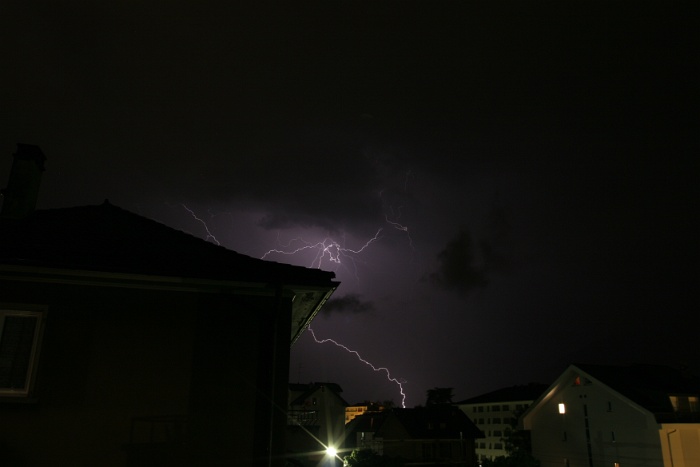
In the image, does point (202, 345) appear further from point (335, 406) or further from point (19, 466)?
point (335, 406)

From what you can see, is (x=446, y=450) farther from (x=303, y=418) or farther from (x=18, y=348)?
(x=18, y=348)

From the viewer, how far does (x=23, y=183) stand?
7.54 m

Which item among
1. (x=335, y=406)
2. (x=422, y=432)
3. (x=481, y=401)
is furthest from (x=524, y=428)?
(x=481, y=401)

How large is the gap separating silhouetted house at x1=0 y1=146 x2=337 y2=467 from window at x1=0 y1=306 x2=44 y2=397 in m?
0.01

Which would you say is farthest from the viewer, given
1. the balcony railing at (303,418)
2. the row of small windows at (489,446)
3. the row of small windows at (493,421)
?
the row of small windows at (493,421)

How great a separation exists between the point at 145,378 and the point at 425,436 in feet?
115

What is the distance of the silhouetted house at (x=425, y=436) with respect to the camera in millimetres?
35812

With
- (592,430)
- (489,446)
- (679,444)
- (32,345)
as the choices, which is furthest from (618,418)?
Result: (489,446)

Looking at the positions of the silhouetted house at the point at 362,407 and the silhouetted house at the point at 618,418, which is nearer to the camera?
the silhouetted house at the point at 618,418

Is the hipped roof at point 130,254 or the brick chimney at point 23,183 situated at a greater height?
the brick chimney at point 23,183

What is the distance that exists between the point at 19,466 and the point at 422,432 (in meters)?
35.8

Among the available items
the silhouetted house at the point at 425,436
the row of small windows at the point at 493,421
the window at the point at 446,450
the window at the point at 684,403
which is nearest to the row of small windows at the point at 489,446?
the row of small windows at the point at 493,421

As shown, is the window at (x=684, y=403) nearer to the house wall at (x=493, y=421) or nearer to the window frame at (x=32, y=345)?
the house wall at (x=493, y=421)

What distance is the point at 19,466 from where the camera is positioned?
520 cm
